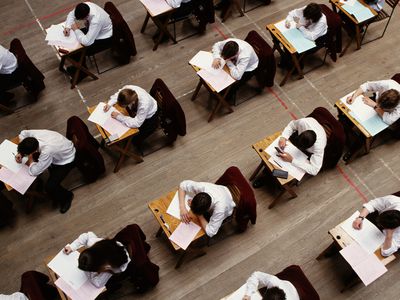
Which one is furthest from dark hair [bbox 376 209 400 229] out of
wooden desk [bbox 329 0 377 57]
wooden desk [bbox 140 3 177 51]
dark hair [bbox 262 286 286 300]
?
wooden desk [bbox 140 3 177 51]

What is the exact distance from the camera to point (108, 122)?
567 centimetres

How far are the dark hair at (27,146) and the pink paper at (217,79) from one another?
2286 mm

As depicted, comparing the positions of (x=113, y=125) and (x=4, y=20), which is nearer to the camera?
(x=113, y=125)

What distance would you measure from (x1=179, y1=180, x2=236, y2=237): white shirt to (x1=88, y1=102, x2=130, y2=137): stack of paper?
1.14 m

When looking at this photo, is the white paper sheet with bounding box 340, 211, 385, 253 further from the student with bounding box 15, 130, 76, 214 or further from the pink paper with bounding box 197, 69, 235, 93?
the student with bounding box 15, 130, 76, 214

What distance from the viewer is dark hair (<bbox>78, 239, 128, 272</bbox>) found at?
4.30m

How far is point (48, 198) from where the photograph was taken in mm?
5930

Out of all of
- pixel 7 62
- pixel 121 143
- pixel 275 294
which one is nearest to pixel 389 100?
pixel 275 294

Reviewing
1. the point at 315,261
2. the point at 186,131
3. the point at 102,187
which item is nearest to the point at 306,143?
the point at 315,261

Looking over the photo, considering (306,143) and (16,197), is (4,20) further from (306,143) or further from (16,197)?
(306,143)

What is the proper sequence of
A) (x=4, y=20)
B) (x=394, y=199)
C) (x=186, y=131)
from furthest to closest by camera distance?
(x=4, y=20) < (x=186, y=131) < (x=394, y=199)

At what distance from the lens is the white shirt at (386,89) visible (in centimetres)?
559

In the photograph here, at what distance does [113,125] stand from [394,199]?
3.32 meters

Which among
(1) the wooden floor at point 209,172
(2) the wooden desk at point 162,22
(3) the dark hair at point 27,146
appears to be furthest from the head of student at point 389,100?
(3) the dark hair at point 27,146
